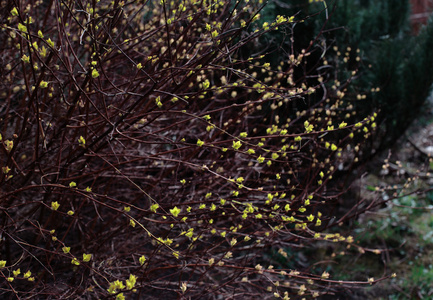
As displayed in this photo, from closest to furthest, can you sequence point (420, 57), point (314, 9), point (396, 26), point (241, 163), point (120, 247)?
point (120, 247) → point (241, 163) → point (314, 9) → point (420, 57) → point (396, 26)

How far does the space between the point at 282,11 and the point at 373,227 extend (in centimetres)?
244

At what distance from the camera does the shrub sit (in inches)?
76.0

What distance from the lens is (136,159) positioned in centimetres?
197

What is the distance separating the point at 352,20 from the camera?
4199mm

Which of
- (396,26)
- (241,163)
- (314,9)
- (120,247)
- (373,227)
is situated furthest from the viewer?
(396,26)

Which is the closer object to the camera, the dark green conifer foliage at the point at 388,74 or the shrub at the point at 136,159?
the shrub at the point at 136,159


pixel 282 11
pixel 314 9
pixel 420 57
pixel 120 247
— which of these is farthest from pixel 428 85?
pixel 120 247

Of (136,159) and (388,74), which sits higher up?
(136,159)

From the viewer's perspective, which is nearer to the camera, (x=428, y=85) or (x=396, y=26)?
(x=428, y=85)

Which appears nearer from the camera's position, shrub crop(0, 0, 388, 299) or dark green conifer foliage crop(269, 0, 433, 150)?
shrub crop(0, 0, 388, 299)

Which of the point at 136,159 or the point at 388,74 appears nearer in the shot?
the point at 136,159

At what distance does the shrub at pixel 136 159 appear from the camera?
1932 millimetres

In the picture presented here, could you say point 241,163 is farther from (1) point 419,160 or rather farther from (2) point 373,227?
(1) point 419,160

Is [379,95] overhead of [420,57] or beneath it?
beneath
